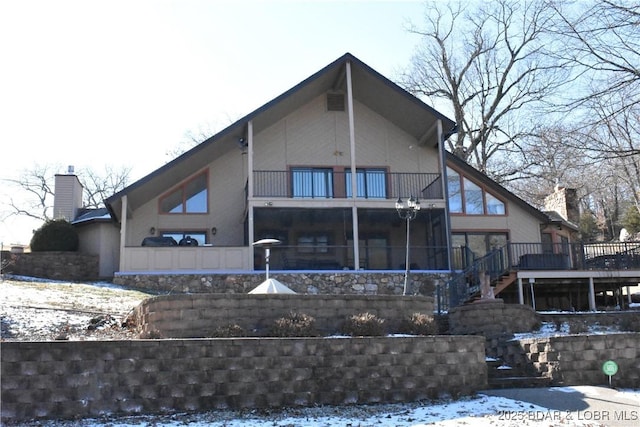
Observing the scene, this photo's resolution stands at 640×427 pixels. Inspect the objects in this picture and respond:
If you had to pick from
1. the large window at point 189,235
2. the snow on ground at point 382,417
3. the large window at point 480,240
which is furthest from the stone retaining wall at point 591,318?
the large window at point 189,235

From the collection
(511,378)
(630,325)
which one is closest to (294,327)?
(511,378)

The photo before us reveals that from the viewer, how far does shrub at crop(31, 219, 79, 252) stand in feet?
74.2

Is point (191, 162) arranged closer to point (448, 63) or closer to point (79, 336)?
point (79, 336)

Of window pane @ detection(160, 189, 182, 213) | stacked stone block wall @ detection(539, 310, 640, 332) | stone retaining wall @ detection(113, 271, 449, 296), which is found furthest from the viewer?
window pane @ detection(160, 189, 182, 213)

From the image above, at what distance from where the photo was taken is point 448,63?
36219 mm

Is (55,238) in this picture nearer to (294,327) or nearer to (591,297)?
(294,327)

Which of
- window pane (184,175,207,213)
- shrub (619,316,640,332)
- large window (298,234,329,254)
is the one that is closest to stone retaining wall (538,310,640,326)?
shrub (619,316,640,332)

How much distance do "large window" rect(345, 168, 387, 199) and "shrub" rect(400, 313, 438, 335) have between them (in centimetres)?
1079

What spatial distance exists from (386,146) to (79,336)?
14782mm

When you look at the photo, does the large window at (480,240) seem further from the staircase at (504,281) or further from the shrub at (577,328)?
the shrub at (577,328)

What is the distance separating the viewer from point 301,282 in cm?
2052

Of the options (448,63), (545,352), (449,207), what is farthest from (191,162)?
(448,63)

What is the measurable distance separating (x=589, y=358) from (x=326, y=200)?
11.2m

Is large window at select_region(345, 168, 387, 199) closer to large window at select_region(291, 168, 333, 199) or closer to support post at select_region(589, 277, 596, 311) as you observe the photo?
large window at select_region(291, 168, 333, 199)
